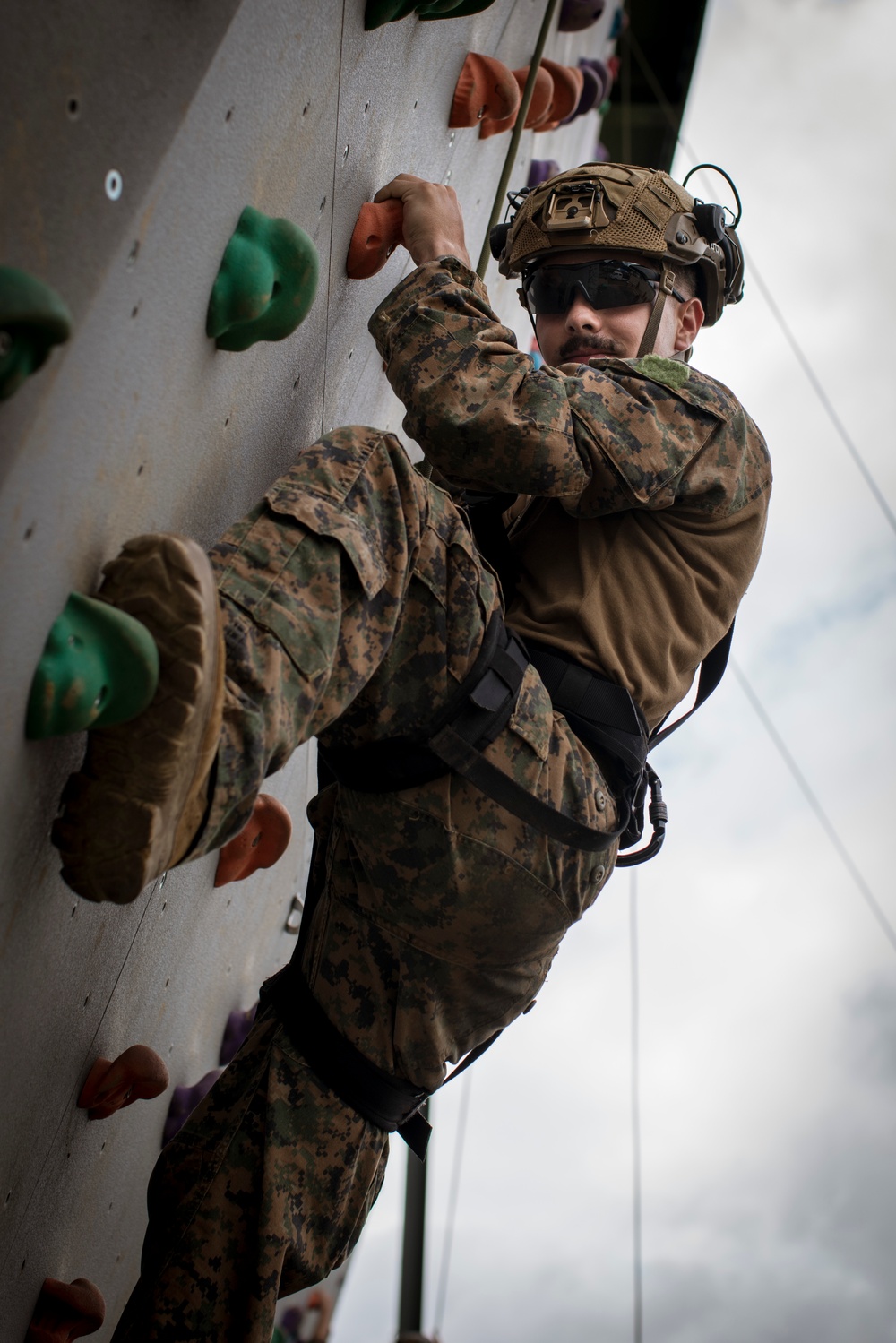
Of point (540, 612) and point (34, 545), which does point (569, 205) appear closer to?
point (540, 612)

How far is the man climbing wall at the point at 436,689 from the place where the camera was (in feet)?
5.36

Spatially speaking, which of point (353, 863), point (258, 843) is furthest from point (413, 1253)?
point (353, 863)

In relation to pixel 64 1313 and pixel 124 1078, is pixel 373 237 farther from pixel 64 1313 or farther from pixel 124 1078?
pixel 64 1313

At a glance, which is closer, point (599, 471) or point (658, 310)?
point (599, 471)

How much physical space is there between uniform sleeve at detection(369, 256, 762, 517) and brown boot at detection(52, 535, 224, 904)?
0.67m

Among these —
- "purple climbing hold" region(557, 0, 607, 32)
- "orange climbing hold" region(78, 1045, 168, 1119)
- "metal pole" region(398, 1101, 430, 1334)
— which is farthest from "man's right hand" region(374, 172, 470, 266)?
"metal pole" region(398, 1101, 430, 1334)

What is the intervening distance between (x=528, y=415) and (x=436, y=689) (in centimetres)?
44

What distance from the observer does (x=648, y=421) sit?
2.00m

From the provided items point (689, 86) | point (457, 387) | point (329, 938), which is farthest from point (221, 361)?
point (689, 86)

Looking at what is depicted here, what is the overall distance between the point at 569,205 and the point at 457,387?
2.58ft

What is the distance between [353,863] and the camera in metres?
2.09

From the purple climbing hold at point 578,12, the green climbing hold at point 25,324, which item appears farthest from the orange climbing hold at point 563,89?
the green climbing hold at point 25,324

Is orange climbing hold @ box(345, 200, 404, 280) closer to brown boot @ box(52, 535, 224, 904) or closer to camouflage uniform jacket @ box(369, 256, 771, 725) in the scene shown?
camouflage uniform jacket @ box(369, 256, 771, 725)

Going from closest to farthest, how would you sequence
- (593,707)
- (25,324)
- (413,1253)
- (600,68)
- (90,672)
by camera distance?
1. (25,324)
2. (90,672)
3. (593,707)
4. (600,68)
5. (413,1253)
